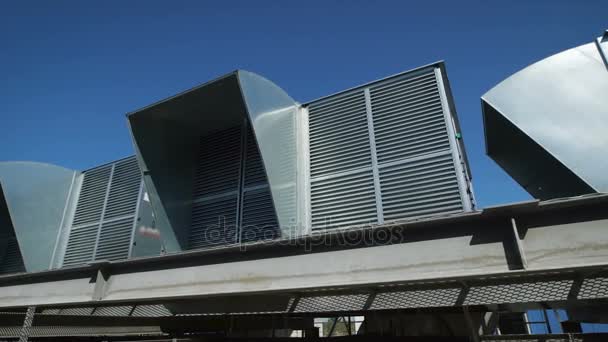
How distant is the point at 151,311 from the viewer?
247 inches

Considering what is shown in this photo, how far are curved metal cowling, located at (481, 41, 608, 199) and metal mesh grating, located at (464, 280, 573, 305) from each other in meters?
2.21

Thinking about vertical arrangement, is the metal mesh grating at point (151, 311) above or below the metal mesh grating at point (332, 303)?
above

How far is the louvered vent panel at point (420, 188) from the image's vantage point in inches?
236

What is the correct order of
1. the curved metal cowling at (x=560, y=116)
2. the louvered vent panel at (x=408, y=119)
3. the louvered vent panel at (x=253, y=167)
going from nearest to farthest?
1. the curved metal cowling at (x=560, y=116)
2. the louvered vent panel at (x=408, y=119)
3. the louvered vent panel at (x=253, y=167)

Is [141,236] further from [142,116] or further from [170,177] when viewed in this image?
[142,116]

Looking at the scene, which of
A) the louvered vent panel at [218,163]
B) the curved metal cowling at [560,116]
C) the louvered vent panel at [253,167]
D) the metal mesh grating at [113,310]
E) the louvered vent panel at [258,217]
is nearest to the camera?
the curved metal cowling at [560,116]

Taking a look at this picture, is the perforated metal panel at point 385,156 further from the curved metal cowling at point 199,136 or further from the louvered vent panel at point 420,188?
the curved metal cowling at point 199,136

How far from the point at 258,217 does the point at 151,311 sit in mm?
2619

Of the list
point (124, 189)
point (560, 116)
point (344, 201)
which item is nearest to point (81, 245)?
point (124, 189)

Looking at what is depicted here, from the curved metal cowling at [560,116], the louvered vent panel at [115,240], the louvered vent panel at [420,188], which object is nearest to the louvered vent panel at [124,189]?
the louvered vent panel at [115,240]

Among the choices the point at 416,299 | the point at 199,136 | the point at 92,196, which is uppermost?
the point at 199,136

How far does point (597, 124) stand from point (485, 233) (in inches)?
121

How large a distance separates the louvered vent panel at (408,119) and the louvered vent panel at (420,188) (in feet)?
0.89

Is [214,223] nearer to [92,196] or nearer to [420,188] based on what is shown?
[420,188]
